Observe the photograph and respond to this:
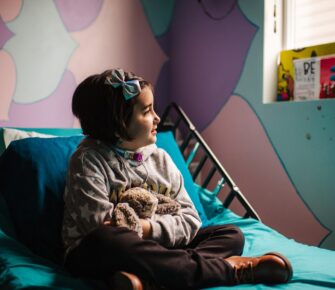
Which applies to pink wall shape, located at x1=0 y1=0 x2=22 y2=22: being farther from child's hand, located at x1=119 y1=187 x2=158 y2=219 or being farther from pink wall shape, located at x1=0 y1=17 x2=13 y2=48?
child's hand, located at x1=119 y1=187 x2=158 y2=219

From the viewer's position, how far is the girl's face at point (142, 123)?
113cm

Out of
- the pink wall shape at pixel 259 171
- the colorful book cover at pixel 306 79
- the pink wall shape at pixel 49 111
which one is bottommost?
the pink wall shape at pixel 259 171

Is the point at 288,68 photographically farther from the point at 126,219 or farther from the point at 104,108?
the point at 126,219

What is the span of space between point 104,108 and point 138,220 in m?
0.33

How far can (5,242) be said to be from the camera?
109 centimetres

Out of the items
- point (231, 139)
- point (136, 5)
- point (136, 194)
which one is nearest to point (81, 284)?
point (136, 194)

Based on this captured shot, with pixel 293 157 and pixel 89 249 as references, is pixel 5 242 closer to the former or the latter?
pixel 89 249

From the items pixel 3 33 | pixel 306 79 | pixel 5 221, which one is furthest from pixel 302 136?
pixel 3 33

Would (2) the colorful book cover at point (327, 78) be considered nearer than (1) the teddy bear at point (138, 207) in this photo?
No

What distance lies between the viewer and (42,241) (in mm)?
1167

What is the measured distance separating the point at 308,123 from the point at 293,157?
0.18m

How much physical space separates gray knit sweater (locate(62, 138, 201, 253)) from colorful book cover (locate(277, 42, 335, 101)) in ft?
3.18

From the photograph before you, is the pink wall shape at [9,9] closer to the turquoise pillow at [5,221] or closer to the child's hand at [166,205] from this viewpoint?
the turquoise pillow at [5,221]

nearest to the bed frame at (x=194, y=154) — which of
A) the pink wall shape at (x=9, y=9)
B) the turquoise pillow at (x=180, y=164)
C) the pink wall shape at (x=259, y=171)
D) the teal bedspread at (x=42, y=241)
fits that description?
the pink wall shape at (x=259, y=171)
